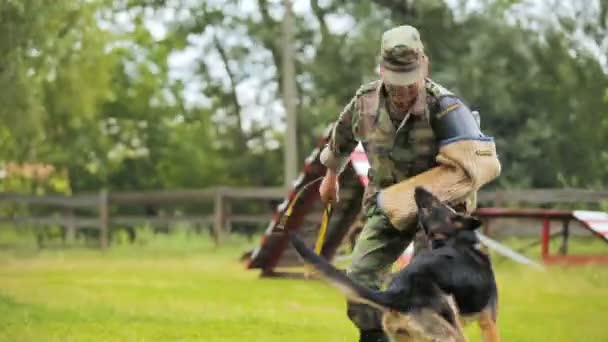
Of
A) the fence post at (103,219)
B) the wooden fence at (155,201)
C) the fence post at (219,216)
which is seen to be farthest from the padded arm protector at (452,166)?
the fence post at (103,219)

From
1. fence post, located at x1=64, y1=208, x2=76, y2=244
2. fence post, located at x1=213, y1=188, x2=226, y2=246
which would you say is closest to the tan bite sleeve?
fence post, located at x1=213, y1=188, x2=226, y2=246

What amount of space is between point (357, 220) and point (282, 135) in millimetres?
14528

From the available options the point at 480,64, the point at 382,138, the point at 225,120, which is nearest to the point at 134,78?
the point at 225,120

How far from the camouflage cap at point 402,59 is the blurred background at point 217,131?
3109mm

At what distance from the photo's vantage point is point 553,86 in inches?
758

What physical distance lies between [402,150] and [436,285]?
2.10 ft

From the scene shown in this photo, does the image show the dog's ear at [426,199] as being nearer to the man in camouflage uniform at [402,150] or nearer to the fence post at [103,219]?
the man in camouflage uniform at [402,150]

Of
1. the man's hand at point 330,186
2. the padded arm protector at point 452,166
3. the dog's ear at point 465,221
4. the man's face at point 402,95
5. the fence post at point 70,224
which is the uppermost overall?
the man's face at point 402,95

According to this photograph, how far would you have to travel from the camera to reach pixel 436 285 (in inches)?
137

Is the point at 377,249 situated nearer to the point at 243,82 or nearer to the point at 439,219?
the point at 439,219

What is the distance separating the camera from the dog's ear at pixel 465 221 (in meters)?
3.63

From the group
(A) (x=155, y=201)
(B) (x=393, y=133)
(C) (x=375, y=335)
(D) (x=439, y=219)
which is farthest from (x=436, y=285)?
(A) (x=155, y=201)

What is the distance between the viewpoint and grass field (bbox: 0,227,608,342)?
6.14 metres

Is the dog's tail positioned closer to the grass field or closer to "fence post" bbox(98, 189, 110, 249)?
the grass field
